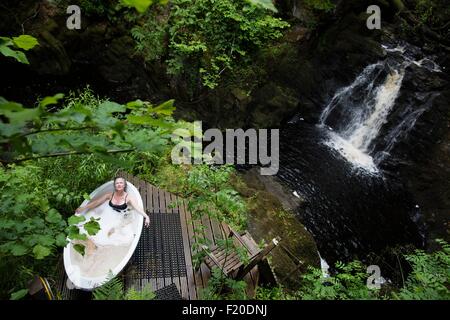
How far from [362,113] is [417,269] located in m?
8.05

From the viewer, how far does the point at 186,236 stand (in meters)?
5.27

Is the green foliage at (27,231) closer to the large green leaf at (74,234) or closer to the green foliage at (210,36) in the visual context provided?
the large green leaf at (74,234)

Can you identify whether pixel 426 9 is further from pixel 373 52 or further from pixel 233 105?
pixel 233 105

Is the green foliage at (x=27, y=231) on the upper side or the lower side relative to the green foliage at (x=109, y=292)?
upper

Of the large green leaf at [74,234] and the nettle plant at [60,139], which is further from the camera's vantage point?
the large green leaf at [74,234]

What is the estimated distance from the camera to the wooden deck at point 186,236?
4445mm

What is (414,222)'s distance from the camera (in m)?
8.33

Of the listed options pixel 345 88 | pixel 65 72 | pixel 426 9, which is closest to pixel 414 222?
pixel 345 88

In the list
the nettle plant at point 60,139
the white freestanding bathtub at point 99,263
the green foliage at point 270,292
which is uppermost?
the nettle plant at point 60,139

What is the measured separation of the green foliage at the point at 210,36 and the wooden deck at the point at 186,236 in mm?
4225

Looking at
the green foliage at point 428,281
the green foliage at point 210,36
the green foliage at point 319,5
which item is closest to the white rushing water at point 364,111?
the green foliage at point 319,5

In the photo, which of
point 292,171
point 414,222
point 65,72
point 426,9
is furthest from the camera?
point 426,9
